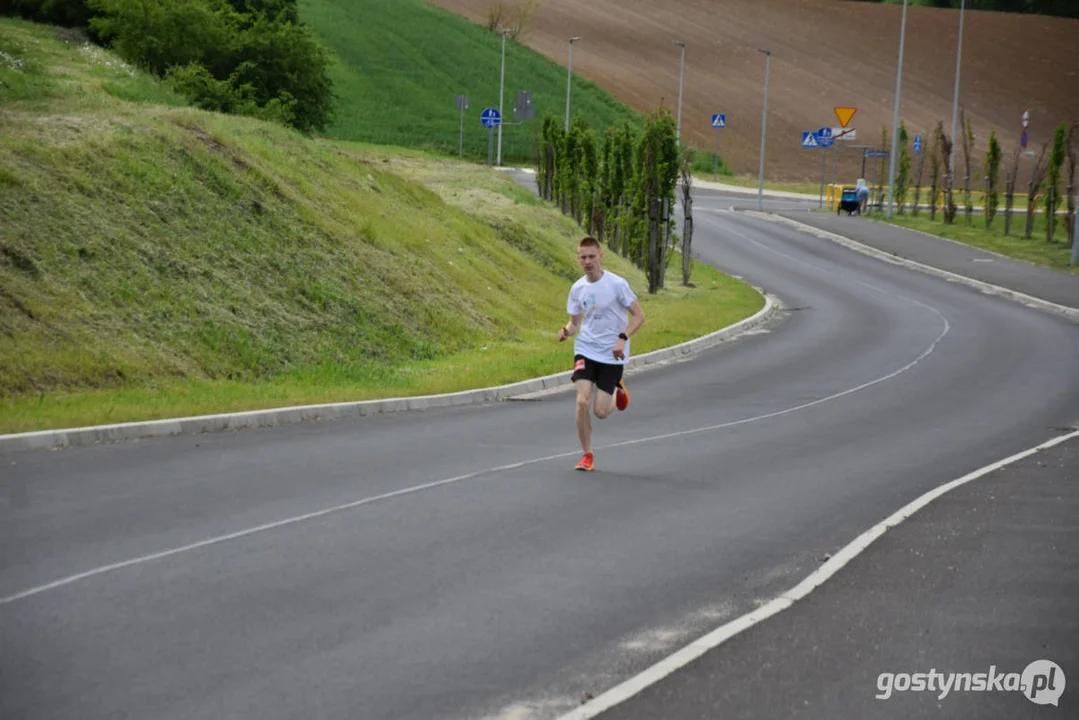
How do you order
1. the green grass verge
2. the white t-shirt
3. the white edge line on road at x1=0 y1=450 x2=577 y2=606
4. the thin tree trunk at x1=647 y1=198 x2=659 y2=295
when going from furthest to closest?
the green grass verge → the thin tree trunk at x1=647 y1=198 x2=659 y2=295 → the white t-shirt → the white edge line on road at x1=0 y1=450 x2=577 y2=606

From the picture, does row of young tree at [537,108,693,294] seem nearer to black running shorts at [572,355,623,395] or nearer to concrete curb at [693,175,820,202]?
concrete curb at [693,175,820,202]

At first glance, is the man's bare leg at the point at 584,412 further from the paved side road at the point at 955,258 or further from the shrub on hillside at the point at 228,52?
the shrub on hillside at the point at 228,52

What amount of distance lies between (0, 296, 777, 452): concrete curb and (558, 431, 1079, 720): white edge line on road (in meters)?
7.56

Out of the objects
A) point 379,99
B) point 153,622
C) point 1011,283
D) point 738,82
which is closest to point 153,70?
point 1011,283

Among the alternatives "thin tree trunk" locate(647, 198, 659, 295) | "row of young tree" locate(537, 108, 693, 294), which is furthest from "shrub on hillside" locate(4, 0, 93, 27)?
"thin tree trunk" locate(647, 198, 659, 295)

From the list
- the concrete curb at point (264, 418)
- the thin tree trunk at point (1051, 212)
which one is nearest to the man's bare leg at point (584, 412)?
the concrete curb at point (264, 418)

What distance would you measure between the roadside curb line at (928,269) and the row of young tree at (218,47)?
19973mm

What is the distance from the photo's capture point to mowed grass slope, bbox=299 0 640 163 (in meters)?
88.4

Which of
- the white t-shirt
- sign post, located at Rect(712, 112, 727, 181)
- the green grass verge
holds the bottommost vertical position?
the green grass verge

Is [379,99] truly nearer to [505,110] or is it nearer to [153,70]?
[505,110]

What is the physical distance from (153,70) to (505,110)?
202 ft

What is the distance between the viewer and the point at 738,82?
117688 mm

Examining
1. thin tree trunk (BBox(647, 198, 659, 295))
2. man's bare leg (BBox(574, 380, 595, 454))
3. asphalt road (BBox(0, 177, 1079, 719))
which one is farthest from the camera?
thin tree trunk (BBox(647, 198, 659, 295))

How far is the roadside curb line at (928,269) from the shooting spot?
3725 centimetres
